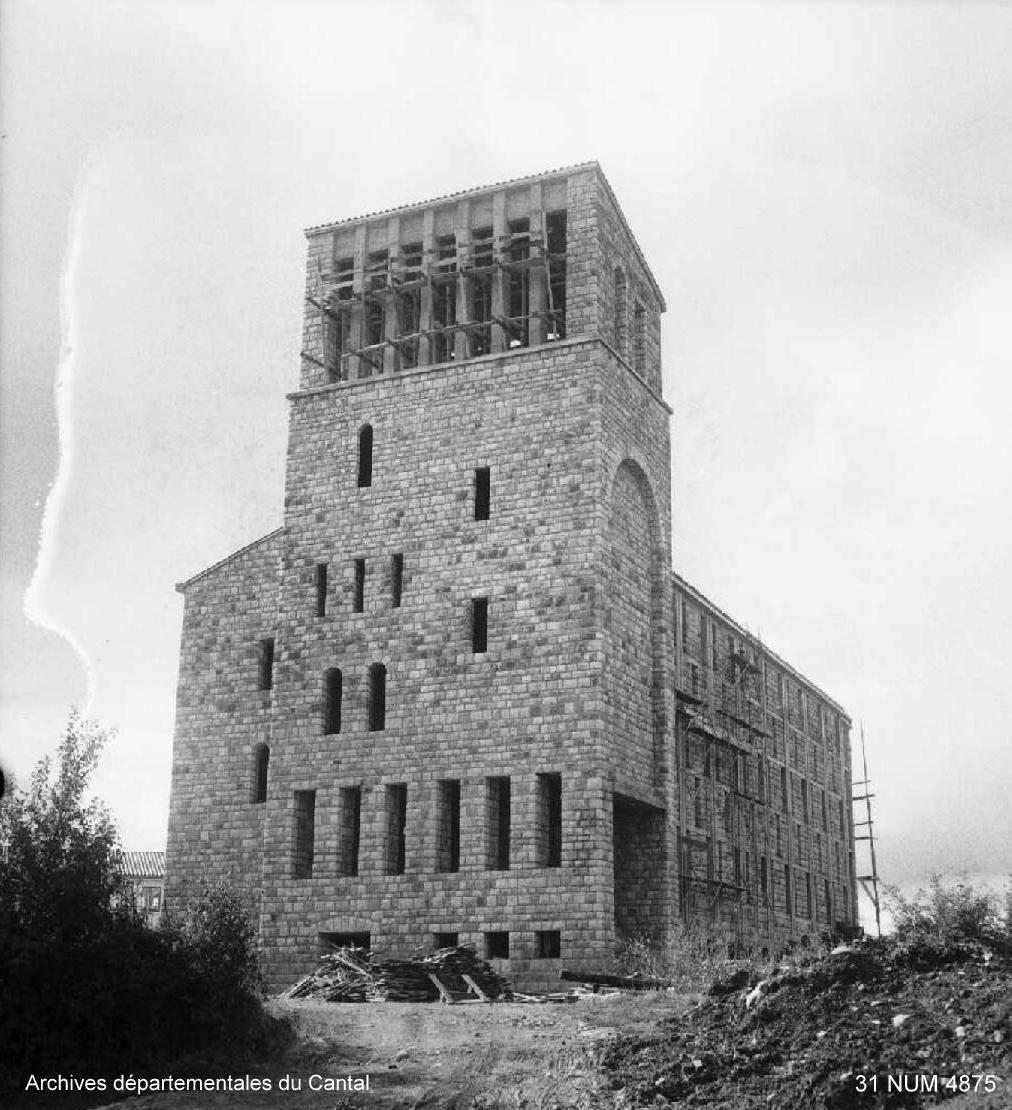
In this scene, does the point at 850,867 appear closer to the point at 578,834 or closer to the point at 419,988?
the point at 578,834

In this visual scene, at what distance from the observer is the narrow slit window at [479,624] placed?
3472 centimetres

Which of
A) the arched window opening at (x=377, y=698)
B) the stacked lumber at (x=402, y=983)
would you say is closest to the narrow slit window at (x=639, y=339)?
the arched window opening at (x=377, y=698)

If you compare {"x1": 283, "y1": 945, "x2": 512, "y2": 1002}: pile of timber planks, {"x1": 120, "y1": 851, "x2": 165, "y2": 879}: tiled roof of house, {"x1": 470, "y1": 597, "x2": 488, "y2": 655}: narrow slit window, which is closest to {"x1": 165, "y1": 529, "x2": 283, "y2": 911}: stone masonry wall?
{"x1": 470, "y1": 597, "x2": 488, "y2": 655}: narrow slit window

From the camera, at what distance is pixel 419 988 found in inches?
1107

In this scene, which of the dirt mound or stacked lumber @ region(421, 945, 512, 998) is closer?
the dirt mound

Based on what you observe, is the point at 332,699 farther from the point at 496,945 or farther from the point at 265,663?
the point at 496,945

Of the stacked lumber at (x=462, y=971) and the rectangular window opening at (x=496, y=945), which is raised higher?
the rectangular window opening at (x=496, y=945)

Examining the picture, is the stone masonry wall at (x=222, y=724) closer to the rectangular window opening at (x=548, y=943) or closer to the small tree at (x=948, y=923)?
the rectangular window opening at (x=548, y=943)

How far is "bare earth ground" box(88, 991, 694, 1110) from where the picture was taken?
17.9 metres

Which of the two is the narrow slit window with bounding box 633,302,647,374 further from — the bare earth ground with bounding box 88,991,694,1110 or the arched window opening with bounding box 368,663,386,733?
the bare earth ground with bounding box 88,991,694,1110

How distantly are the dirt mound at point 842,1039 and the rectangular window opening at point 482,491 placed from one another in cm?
1861

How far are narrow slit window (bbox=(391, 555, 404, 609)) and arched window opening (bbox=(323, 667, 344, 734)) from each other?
2.27m

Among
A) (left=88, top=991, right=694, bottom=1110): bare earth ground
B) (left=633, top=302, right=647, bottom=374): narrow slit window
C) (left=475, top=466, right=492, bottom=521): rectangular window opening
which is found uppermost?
(left=633, top=302, right=647, bottom=374): narrow slit window

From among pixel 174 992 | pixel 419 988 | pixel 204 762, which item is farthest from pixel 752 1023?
pixel 204 762
